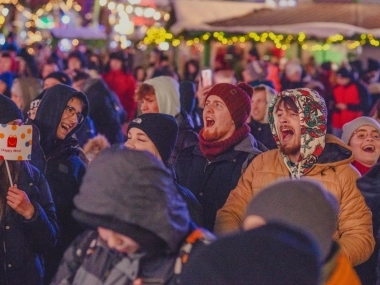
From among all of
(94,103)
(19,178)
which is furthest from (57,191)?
(94,103)

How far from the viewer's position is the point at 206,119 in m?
6.92

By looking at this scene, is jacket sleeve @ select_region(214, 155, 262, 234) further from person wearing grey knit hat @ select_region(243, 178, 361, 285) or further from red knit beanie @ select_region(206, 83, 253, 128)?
person wearing grey knit hat @ select_region(243, 178, 361, 285)

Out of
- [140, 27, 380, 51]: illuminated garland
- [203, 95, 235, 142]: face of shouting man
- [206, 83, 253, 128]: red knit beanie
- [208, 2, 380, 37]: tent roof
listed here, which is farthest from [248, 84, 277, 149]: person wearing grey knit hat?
[140, 27, 380, 51]: illuminated garland

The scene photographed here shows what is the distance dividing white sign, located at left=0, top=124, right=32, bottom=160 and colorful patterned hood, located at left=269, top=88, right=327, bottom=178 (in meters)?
1.57

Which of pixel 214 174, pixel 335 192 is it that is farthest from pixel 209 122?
pixel 335 192

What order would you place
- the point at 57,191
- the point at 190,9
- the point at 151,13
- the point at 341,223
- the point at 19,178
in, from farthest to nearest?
the point at 151,13 < the point at 190,9 < the point at 57,191 < the point at 19,178 < the point at 341,223

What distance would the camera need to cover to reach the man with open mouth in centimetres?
534

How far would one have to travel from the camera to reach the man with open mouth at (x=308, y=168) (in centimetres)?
534

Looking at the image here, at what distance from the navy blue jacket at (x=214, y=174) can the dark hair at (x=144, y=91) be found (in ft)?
5.82

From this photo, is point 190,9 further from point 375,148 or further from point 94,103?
point 375,148

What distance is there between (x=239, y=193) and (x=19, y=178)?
1383 millimetres

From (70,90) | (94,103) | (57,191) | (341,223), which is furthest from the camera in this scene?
(94,103)

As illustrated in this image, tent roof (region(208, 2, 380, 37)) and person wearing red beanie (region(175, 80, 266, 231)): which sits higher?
person wearing red beanie (region(175, 80, 266, 231))

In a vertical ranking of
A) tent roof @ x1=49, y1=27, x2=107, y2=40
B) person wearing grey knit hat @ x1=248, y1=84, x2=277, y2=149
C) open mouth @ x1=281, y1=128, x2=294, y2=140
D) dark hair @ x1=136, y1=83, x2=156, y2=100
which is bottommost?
tent roof @ x1=49, y1=27, x2=107, y2=40
